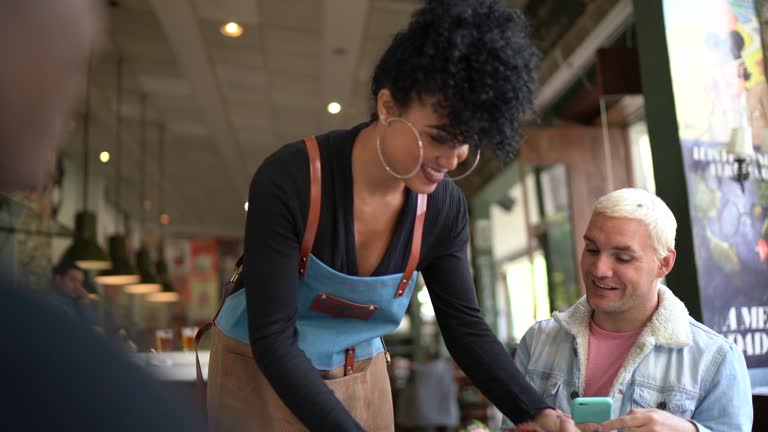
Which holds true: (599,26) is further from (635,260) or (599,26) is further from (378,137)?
(378,137)

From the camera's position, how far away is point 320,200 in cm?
163

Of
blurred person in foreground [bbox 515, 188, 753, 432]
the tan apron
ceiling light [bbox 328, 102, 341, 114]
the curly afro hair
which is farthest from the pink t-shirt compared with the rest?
ceiling light [bbox 328, 102, 341, 114]

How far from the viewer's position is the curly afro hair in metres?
1.50

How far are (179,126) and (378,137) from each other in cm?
945

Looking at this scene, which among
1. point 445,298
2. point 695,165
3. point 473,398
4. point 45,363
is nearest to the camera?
point 45,363

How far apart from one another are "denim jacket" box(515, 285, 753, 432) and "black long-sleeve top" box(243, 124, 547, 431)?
0.37m

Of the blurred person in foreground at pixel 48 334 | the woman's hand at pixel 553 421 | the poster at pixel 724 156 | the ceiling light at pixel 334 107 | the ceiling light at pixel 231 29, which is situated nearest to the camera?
the blurred person in foreground at pixel 48 334

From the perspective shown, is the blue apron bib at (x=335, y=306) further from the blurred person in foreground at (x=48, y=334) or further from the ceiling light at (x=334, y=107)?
the ceiling light at (x=334, y=107)

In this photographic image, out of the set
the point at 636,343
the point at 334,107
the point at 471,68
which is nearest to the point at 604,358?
the point at 636,343

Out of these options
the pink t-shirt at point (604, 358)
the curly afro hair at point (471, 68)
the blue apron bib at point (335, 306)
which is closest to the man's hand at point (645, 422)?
the pink t-shirt at point (604, 358)

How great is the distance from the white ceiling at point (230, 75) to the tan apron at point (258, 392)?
10.2 feet

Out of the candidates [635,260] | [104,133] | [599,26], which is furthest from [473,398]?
[635,260]

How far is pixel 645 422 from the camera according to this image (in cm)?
171

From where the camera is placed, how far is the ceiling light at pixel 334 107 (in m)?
9.15
